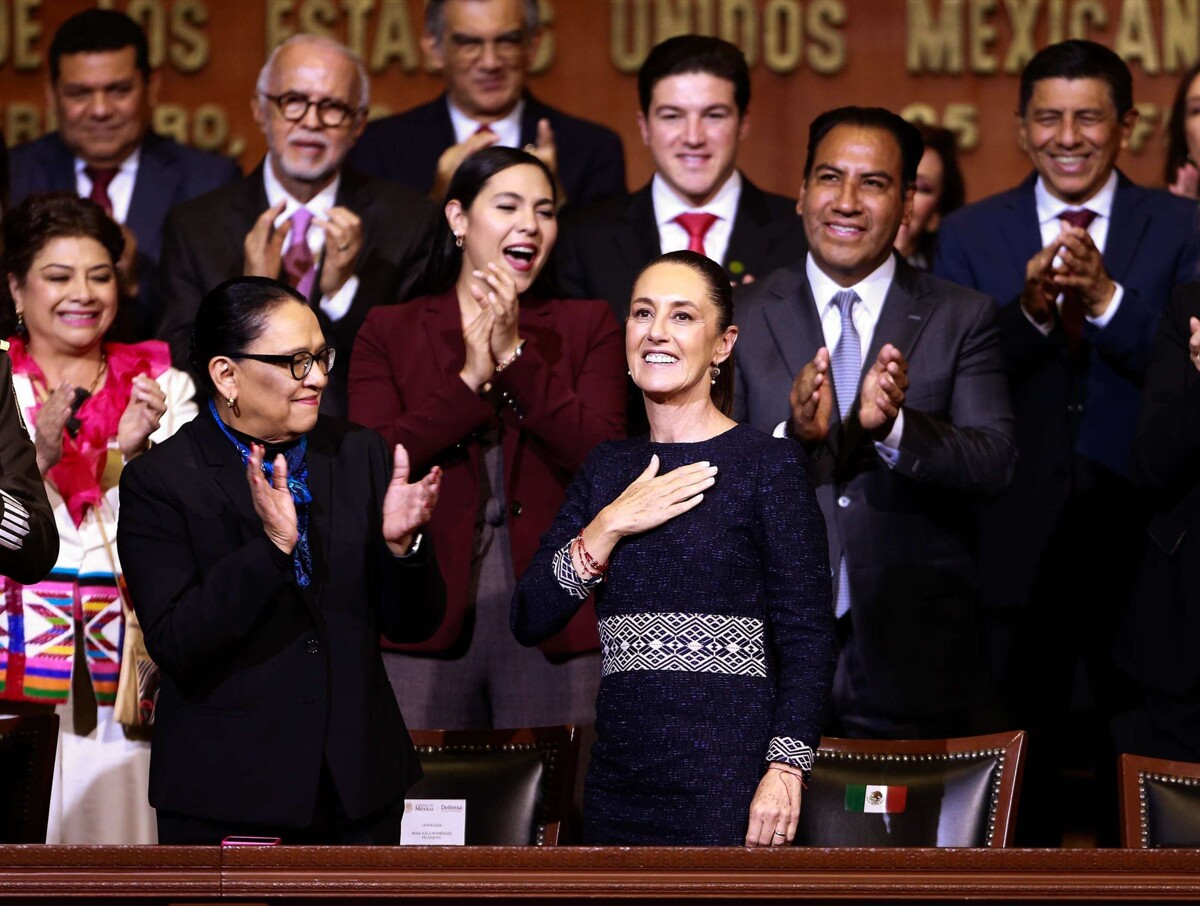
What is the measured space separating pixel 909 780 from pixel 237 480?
1223 mm

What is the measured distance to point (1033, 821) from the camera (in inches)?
157

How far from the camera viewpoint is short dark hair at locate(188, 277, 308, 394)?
2.91 meters

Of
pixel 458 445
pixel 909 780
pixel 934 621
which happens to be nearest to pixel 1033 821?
pixel 934 621

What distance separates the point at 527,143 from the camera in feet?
15.2

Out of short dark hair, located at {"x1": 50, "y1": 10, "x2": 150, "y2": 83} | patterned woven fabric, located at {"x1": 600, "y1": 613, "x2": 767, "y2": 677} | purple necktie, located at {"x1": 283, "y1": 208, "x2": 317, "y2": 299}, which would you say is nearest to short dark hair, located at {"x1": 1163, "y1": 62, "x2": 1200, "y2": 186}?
purple necktie, located at {"x1": 283, "y1": 208, "x2": 317, "y2": 299}

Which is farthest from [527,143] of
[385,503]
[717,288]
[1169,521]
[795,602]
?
[795,602]

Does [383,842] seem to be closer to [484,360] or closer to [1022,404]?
[484,360]

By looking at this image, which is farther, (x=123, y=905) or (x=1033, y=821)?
(x=1033, y=821)

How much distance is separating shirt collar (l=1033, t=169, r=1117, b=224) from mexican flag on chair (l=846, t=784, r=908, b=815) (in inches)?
66.5

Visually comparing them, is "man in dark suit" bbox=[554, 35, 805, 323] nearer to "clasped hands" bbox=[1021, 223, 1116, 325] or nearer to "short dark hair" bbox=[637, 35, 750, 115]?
"short dark hair" bbox=[637, 35, 750, 115]

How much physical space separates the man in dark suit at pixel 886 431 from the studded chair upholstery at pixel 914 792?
52 cm

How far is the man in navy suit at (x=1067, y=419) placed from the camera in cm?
397

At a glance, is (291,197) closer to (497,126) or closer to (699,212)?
(497,126)

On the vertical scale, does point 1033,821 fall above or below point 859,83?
below
